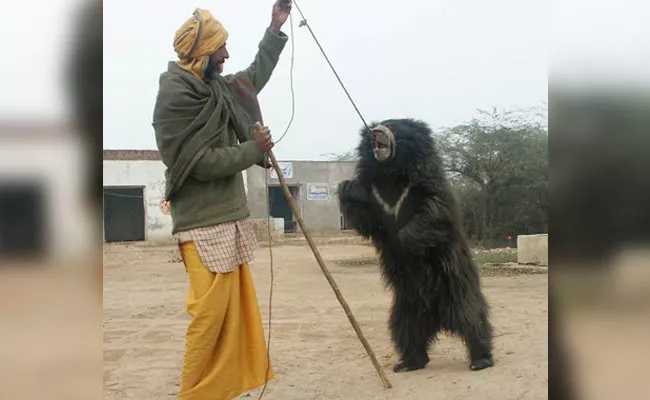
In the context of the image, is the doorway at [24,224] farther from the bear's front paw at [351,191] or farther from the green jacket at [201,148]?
the bear's front paw at [351,191]

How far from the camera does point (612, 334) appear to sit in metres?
1.67

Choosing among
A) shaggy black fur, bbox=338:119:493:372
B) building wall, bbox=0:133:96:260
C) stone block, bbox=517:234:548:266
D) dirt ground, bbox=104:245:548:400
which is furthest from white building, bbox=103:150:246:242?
building wall, bbox=0:133:96:260

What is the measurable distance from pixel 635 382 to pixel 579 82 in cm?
90

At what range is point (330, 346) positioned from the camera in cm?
495

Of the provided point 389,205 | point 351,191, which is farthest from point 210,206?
point 389,205

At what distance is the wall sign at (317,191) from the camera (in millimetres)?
9195

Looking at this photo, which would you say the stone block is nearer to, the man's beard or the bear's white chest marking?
the bear's white chest marking

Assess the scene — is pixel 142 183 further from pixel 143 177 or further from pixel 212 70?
pixel 212 70

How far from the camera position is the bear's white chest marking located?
13.0ft

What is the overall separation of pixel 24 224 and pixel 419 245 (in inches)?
101

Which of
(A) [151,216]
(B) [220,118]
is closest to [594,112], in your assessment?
(B) [220,118]

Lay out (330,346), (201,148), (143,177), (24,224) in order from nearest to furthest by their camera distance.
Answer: (24,224) → (201,148) → (330,346) → (143,177)

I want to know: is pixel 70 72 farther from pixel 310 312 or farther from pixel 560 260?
pixel 310 312

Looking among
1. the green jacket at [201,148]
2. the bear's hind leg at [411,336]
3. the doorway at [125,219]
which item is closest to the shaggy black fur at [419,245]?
the bear's hind leg at [411,336]
